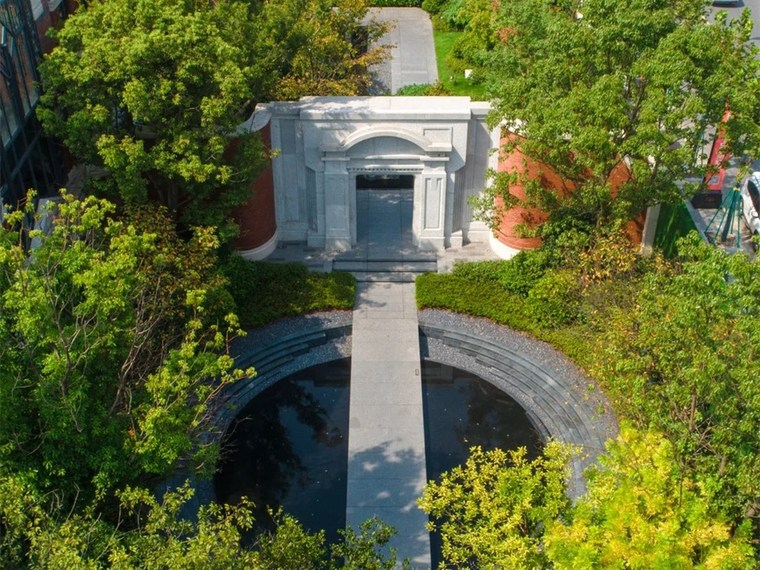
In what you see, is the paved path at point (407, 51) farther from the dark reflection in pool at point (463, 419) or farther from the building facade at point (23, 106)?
the dark reflection in pool at point (463, 419)

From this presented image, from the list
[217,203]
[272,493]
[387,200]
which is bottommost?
[272,493]

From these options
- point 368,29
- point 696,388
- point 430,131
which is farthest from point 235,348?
point 368,29

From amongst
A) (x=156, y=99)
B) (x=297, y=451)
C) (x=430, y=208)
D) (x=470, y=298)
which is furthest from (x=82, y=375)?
(x=430, y=208)

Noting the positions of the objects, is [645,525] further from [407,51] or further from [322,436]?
[407,51]

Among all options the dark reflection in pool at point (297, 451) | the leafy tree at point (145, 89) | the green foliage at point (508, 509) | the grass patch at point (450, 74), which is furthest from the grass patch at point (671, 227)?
the leafy tree at point (145, 89)

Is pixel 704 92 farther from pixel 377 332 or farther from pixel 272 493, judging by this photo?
pixel 272 493

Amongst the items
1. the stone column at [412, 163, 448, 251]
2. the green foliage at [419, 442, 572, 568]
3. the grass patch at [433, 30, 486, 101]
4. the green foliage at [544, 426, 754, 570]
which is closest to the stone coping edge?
the stone column at [412, 163, 448, 251]
